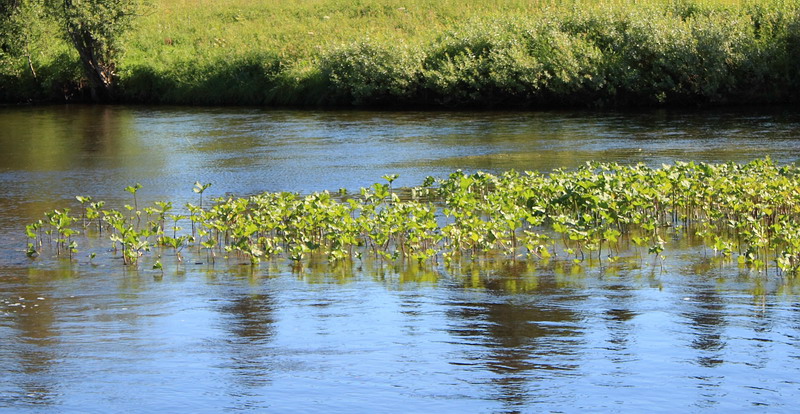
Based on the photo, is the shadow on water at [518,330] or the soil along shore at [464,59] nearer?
the shadow on water at [518,330]

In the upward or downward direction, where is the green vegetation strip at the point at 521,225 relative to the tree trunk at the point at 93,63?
downward

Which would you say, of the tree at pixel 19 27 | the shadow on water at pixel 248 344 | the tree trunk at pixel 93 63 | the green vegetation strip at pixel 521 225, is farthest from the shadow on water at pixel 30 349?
the tree at pixel 19 27

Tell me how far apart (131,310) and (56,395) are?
2.69 meters

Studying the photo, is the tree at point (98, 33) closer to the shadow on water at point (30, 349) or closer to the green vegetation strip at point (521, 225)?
the green vegetation strip at point (521, 225)

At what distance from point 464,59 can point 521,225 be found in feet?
85.4

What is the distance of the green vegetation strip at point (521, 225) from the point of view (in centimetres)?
1303

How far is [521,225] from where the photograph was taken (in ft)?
45.0

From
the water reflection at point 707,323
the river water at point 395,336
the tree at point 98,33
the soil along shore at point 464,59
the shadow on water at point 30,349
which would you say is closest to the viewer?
the river water at point 395,336

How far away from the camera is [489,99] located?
3925 cm

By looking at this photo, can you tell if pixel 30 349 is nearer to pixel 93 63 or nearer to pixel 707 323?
pixel 707 323

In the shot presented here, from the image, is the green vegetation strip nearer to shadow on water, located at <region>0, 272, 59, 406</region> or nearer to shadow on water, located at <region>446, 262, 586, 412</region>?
shadow on water, located at <region>446, 262, 586, 412</region>

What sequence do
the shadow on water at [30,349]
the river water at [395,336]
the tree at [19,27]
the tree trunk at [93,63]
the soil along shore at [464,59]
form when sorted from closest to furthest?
the river water at [395,336] < the shadow on water at [30,349] < the soil along shore at [464,59] < the tree trunk at [93,63] < the tree at [19,27]

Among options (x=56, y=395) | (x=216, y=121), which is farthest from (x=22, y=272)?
(x=216, y=121)

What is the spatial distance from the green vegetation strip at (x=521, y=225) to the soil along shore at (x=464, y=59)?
21485mm
